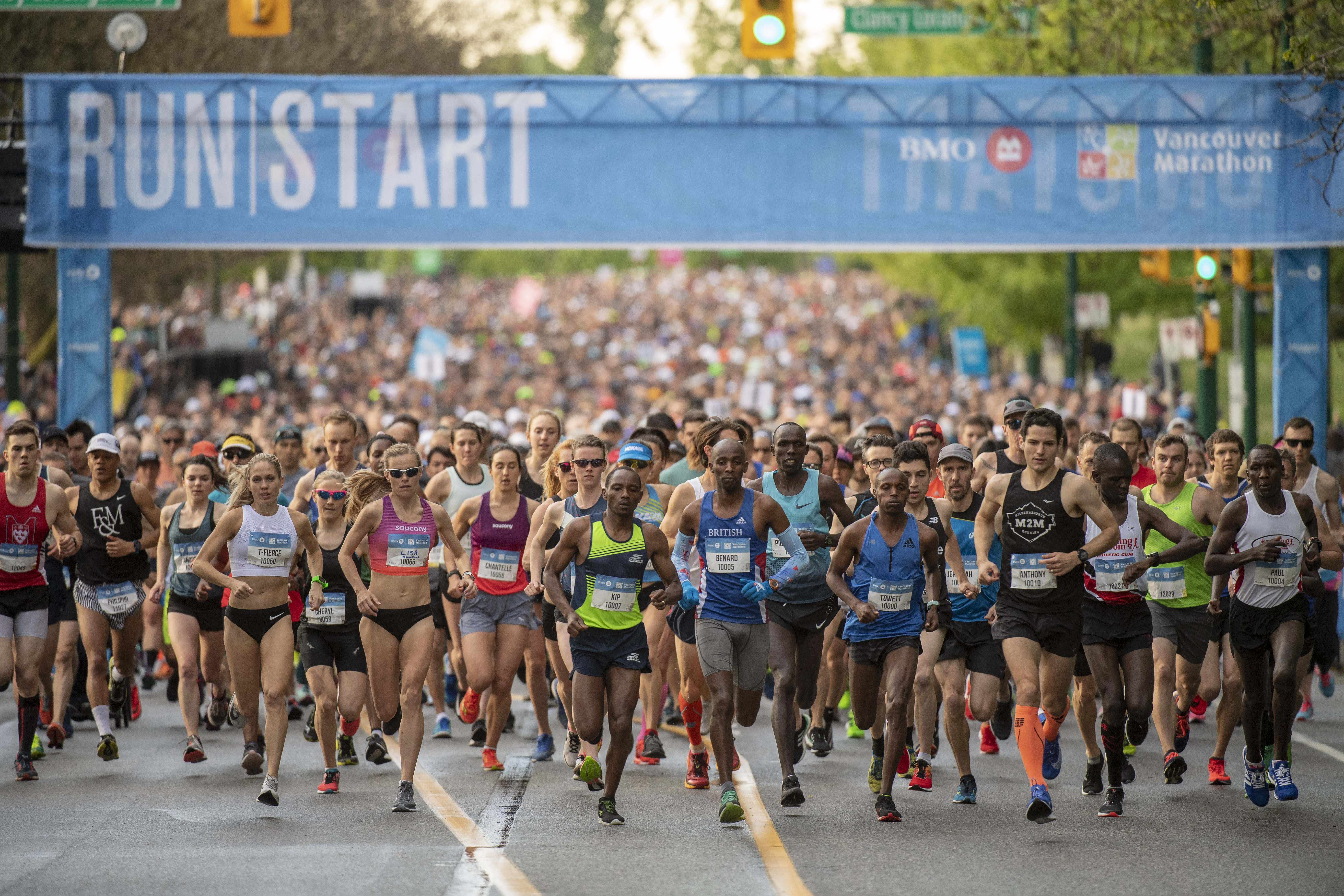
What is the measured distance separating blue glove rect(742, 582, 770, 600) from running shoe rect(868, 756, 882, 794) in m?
1.32

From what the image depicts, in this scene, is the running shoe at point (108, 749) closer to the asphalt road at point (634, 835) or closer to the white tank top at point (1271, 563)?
the asphalt road at point (634, 835)

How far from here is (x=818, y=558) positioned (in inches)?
396

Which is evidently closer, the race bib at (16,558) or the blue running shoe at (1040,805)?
the blue running shoe at (1040,805)

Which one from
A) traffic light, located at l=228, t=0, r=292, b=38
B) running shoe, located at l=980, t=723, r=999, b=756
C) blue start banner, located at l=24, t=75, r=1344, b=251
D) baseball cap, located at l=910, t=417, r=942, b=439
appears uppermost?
traffic light, located at l=228, t=0, r=292, b=38

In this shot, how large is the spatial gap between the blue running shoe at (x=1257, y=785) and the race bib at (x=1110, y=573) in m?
1.23

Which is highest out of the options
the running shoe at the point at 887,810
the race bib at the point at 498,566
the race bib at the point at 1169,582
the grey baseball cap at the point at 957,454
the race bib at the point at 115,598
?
the grey baseball cap at the point at 957,454

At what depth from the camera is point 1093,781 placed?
9.55m

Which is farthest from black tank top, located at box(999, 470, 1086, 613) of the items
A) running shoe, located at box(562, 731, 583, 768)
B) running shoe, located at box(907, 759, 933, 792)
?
running shoe, located at box(562, 731, 583, 768)

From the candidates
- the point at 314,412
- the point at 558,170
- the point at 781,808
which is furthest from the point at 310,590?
the point at 314,412

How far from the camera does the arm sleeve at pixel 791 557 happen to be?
9000 millimetres

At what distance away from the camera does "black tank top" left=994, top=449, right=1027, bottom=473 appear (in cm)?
1149

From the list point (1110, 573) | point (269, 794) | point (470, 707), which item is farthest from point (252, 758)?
point (1110, 573)

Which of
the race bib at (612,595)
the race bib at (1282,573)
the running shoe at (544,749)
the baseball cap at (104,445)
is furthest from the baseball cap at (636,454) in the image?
the baseball cap at (104,445)

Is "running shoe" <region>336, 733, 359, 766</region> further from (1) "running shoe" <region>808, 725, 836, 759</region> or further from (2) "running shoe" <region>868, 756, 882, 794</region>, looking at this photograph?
(2) "running shoe" <region>868, 756, 882, 794</region>
